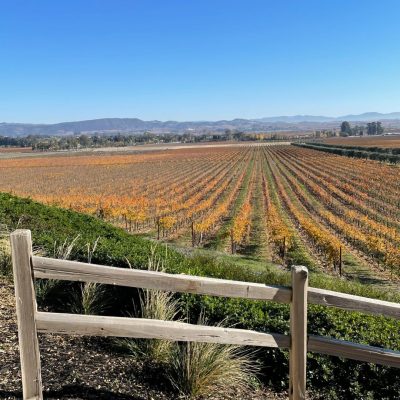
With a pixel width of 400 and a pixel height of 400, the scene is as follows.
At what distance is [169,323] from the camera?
11.3ft

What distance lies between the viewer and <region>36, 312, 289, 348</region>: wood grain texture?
3.30 m

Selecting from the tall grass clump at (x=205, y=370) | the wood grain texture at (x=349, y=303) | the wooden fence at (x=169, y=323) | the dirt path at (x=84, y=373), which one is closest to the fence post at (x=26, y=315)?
the wooden fence at (x=169, y=323)

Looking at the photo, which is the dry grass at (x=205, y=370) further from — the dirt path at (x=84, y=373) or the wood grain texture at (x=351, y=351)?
the wood grain texture at (x=351, y=351)

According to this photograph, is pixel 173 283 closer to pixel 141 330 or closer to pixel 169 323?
pixel 169 323

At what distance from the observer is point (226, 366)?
413 centimetres

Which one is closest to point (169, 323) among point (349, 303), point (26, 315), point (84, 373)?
point (26, 315)

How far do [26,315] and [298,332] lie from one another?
80.3 inches

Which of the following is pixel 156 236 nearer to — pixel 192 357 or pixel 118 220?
pixel 118 220

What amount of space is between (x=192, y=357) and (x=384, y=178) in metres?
43.5

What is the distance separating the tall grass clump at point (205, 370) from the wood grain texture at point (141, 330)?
0.69 meters

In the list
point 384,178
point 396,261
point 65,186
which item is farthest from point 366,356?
point 65,186

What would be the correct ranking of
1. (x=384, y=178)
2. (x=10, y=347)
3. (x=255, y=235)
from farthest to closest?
(x=384, y=178)
(x=255, y=235)
(x=10, y=347)

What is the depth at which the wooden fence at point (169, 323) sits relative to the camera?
3215mm

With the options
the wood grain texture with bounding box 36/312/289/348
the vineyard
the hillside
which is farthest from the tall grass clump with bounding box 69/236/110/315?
the vineyard
